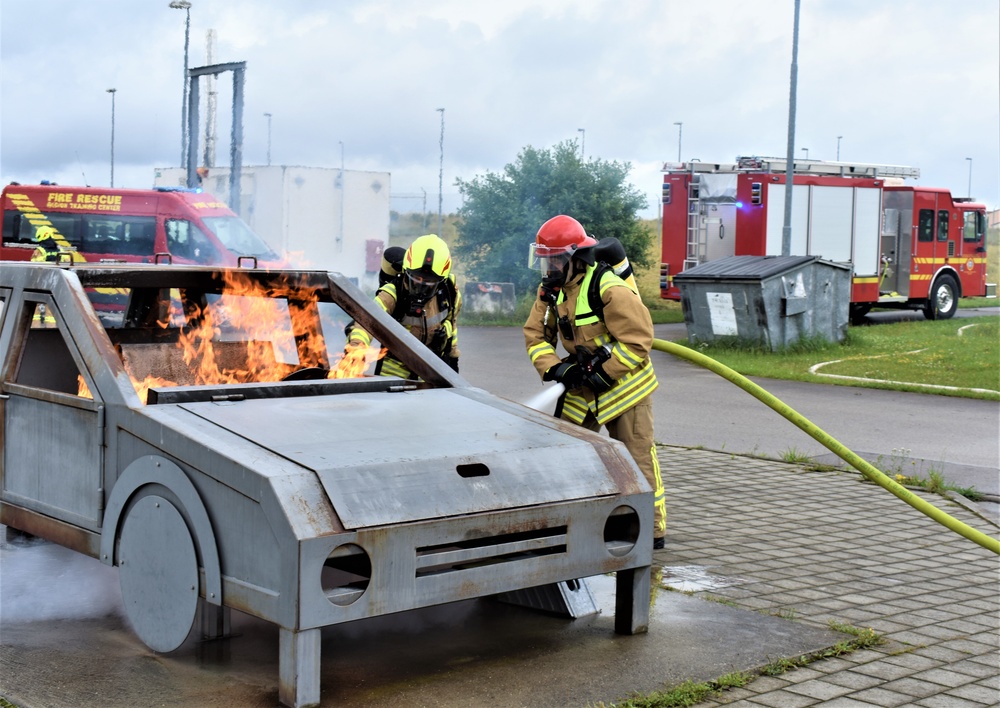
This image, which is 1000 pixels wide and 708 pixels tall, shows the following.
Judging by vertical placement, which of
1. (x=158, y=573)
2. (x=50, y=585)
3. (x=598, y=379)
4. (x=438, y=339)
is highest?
(x=438, y=339)

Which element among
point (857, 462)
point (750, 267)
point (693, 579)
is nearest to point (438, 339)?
point (693, 579)

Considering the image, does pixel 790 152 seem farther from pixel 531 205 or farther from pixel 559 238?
pixel 559 238

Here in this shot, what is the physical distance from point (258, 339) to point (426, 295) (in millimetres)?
1531

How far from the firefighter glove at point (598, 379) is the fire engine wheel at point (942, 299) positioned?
74.1ft

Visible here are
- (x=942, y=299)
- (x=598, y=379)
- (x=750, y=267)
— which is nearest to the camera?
(x=598, y=379)

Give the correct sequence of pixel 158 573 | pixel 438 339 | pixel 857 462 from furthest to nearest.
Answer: pixel 438 339
pixel 857 462
pixel 158 573

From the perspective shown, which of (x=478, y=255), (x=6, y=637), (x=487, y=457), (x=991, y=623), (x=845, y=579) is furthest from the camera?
(x=478, y=255)

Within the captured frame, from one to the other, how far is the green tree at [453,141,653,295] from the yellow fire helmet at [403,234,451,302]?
→ 781 inches

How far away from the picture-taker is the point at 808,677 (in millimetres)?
4668

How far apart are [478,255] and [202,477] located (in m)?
24.3

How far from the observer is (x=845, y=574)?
249 inches

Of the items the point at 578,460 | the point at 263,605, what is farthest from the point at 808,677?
the point at 263,605

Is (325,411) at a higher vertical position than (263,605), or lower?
higher

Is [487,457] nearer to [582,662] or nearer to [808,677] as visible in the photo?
[582,662]
